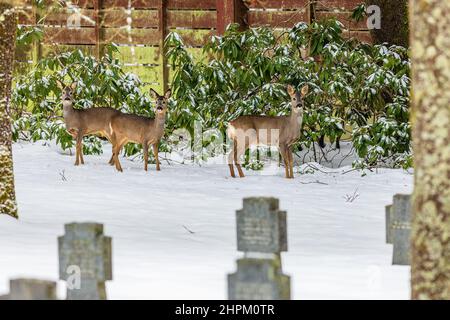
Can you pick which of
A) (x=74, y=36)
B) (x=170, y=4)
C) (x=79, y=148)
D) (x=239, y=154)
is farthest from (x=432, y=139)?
(x=74, y=36)

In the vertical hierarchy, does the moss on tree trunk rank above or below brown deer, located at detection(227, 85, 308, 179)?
above

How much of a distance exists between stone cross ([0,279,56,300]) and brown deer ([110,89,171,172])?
31.8ft

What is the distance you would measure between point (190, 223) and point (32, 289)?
5.74 meters

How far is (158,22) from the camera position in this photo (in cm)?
2162

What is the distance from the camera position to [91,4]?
22.2 metres

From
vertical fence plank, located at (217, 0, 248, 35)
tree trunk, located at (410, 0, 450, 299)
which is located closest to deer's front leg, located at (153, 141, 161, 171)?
vertical fence plank, located at (217, 0, 248, 35)

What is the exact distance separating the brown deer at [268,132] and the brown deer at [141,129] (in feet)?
3.23

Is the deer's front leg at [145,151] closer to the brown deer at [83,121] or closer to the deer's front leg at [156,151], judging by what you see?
the deer's front leg at [156,151]

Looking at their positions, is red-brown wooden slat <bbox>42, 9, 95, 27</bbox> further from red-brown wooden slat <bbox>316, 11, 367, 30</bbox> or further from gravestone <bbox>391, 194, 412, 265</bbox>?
gravestone <bbox>391, 194, 412, 265</bbox>

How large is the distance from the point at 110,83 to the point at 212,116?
157 cm

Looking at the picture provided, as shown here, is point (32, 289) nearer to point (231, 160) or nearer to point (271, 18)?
point (231, 160)

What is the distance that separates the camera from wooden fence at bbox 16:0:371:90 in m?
20.4

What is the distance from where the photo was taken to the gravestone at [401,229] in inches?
430

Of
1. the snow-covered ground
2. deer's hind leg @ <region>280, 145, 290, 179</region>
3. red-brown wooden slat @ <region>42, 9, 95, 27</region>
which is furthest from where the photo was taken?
red-brown wooden slat @ <region>42, 9, 95, 27</region>
